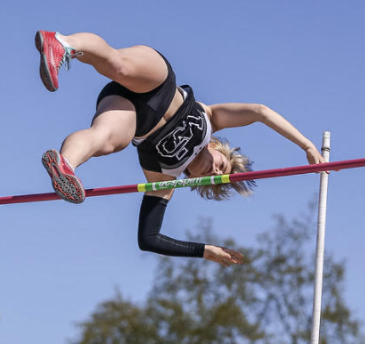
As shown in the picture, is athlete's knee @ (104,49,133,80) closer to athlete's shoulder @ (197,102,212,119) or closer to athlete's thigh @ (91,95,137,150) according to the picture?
athlete's thigh @ (91,95,137,150)

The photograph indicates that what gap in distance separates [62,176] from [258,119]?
1.29m

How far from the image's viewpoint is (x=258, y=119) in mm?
4258

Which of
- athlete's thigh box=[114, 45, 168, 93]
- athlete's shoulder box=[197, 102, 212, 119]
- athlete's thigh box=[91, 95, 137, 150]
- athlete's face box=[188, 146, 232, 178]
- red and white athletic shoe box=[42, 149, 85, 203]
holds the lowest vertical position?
red and white athletic shoe box=[42, 149, 85, 203]

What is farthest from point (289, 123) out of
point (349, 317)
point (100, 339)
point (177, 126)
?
point (100, 339)

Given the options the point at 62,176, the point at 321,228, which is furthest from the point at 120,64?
the point at 321,228

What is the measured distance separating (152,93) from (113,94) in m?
0.21

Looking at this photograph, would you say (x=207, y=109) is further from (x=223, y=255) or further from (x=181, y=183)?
(x=223, y=255)

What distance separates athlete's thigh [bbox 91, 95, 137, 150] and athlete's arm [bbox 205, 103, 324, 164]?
Result: 650 mm

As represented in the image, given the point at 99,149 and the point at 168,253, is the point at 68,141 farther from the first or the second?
the point at 168,253

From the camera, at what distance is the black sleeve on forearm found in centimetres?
465

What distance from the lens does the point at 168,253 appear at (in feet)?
15.4

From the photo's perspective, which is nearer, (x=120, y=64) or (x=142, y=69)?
(x=120, y=64)

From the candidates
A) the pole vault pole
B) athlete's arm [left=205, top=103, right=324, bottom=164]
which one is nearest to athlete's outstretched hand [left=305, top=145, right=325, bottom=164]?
athlete's arm [left=205, top=103, right=324, bottom=164]

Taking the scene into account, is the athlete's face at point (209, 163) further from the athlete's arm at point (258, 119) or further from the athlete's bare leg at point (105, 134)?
the athlete's bare leg at point (105, 134)
